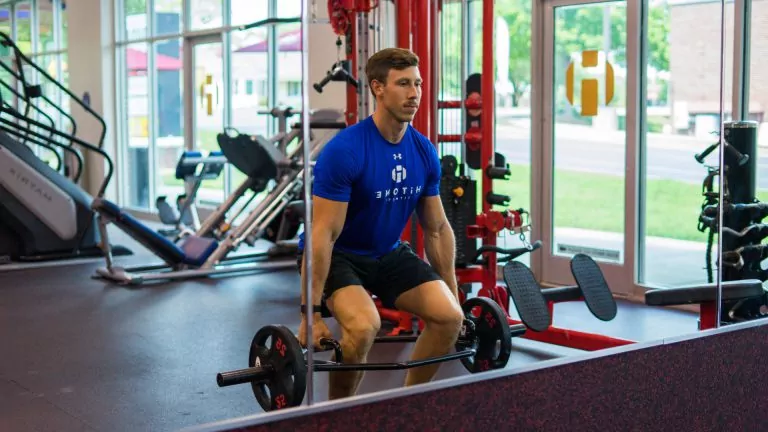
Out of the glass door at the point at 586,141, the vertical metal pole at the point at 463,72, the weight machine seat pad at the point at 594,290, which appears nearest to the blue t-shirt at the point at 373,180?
the weight machine seat pad at the point at 594,290

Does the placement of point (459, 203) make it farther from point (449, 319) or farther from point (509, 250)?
point (449, 319)

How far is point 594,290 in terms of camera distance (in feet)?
14.6

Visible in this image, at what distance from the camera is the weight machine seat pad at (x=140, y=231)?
6.86m

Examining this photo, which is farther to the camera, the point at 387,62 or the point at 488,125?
the point at 488,125

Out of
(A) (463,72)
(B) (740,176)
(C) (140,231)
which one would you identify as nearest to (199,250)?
(C) (140,231)

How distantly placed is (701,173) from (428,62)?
203cm

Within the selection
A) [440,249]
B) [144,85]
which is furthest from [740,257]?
[144,85]

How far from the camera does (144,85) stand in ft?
39.0

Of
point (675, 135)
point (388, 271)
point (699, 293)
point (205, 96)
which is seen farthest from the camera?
point (205, 96)

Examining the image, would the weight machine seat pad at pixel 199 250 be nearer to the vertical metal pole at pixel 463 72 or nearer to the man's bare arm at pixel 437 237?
the vertical metal pole at pixel 463 72

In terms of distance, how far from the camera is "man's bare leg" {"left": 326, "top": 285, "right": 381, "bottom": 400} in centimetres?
279

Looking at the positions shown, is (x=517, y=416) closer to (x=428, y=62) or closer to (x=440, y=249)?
(x=440, y=249)

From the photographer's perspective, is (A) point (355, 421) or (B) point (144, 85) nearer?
(A) point (355, 421)

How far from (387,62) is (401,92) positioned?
0.09 metres
